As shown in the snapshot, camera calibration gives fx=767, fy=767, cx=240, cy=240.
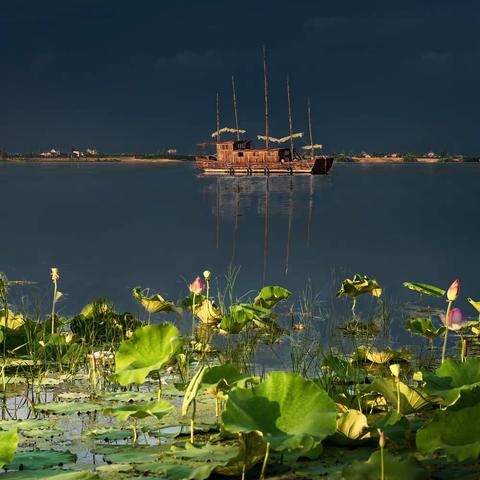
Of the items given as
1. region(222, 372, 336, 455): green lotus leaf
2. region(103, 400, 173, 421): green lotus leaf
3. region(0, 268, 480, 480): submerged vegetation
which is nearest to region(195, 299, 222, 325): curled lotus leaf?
region(0, 268, 480, 480): submerged vegetation

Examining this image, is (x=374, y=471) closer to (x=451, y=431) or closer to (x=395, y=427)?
(x=451, y=431)

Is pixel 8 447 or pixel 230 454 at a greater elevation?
pixel 8 447

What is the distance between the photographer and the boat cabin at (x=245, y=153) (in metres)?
63.8

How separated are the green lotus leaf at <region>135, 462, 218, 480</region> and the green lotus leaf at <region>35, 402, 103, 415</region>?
0.99 meters

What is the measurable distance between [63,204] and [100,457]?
29.4m

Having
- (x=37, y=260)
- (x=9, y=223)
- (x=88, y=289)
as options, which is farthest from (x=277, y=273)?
(x=9, y=223)

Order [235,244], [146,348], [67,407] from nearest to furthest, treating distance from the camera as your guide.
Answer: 1. [146,348]
2. [67,407]
3. [235,244]

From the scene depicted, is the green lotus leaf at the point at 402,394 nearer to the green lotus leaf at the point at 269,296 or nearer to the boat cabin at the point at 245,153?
the green lotus leaf at the point at 269,296

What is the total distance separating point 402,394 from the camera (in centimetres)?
315

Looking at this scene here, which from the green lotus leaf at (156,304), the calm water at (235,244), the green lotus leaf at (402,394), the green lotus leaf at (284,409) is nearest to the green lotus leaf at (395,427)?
the green lotus leaf at (402,394)

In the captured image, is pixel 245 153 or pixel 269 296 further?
pixel 245 153

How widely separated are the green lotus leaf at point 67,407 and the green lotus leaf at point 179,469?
39.0 inches

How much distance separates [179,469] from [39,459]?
0.62 m

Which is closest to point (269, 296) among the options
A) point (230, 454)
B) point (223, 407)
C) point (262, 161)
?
point (223, 407)
